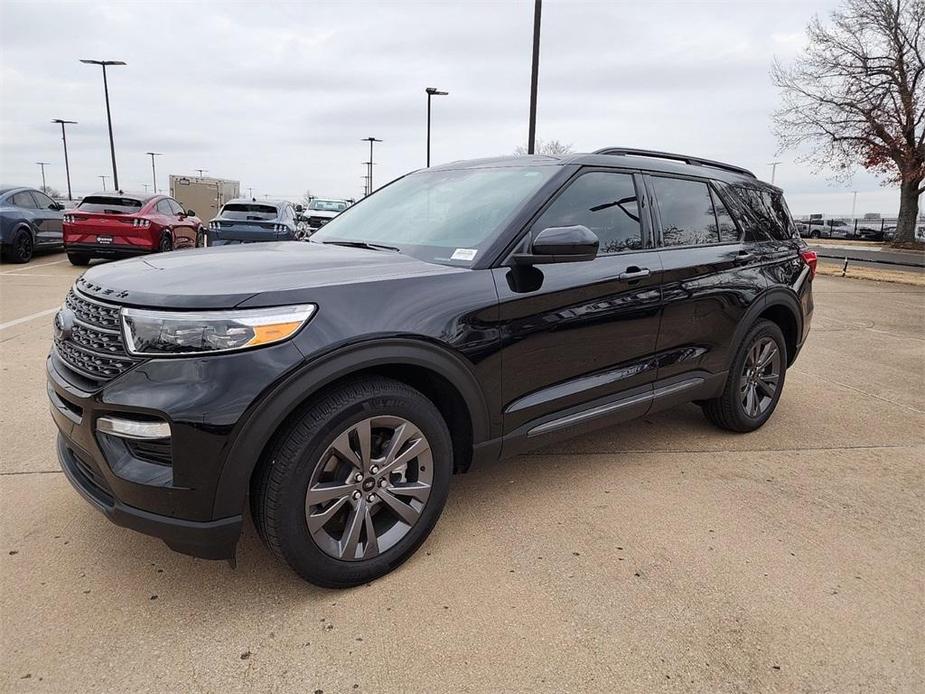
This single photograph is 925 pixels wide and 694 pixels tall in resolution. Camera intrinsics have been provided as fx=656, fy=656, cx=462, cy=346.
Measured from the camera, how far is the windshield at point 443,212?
2.99 m

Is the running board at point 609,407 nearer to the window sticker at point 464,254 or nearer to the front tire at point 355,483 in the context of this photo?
the front tire at point 355,483

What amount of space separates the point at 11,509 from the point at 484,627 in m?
2.30

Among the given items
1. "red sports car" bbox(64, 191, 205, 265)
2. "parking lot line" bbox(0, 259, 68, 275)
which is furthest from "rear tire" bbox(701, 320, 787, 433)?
"parking lot line" bbox(0, 259, 68, 275)

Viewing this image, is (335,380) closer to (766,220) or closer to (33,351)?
(766,220)

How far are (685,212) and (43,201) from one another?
49.2ft

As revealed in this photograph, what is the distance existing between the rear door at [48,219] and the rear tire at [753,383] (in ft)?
46.8

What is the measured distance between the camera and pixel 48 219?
14.0 metres

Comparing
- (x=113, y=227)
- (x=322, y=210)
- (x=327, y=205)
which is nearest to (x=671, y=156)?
(x=113, y=227)

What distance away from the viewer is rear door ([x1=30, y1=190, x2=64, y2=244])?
13766 millimetres

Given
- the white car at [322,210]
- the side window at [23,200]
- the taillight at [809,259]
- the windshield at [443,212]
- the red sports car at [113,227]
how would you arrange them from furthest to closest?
the white car at [322,210] → the side window at [23,200] → the red sports car at [113,227] → the taillight at [809,259] → the windshield at [443,212]

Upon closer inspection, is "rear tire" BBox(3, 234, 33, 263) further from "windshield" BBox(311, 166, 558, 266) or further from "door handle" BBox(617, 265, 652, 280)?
"door handle" BBox(617, 265, 652, 280)

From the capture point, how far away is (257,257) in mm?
2818

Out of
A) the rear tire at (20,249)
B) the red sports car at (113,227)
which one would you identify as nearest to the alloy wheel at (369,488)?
the red sports car at (113,227)

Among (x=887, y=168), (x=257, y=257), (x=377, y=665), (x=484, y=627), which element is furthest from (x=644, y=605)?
(x=887, y=168)
